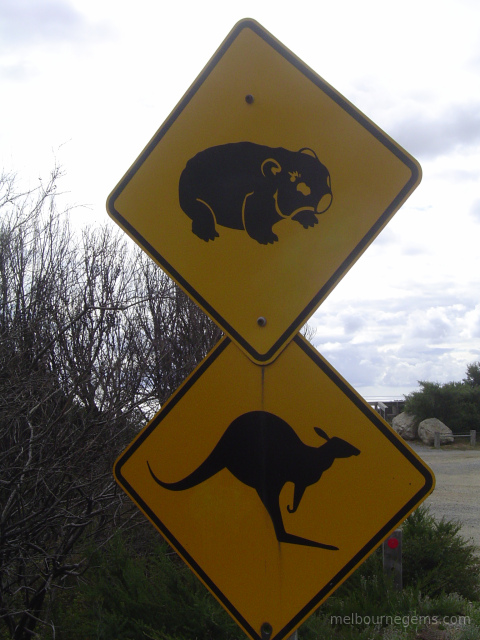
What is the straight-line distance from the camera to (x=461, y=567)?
20.3ft

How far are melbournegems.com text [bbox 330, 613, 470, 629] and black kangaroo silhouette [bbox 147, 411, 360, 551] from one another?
2708mm

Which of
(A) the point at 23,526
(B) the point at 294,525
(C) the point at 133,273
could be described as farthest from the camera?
(C) the point at 133,273

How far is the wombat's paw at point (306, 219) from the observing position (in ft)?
6.50

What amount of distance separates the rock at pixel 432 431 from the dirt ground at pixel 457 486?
40cm

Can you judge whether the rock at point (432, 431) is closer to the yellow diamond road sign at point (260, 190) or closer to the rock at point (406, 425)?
the rock at point (406, 425)

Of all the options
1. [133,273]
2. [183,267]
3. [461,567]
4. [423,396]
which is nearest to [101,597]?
[183,267]

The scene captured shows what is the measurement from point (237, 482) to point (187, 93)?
4.35ft

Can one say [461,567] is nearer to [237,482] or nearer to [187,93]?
[237,482]

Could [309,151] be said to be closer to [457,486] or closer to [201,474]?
[201,474]

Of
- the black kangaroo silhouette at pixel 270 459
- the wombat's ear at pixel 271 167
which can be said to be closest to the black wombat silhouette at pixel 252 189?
the wombat's ear at pixel 271 167

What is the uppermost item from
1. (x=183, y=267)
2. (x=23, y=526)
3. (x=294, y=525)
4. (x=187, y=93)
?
(x=187, y=93)

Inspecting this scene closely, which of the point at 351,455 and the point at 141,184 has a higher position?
the point at 141,184

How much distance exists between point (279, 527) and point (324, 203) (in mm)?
1022

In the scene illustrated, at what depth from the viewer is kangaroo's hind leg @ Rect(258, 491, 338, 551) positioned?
1836 millimetres
